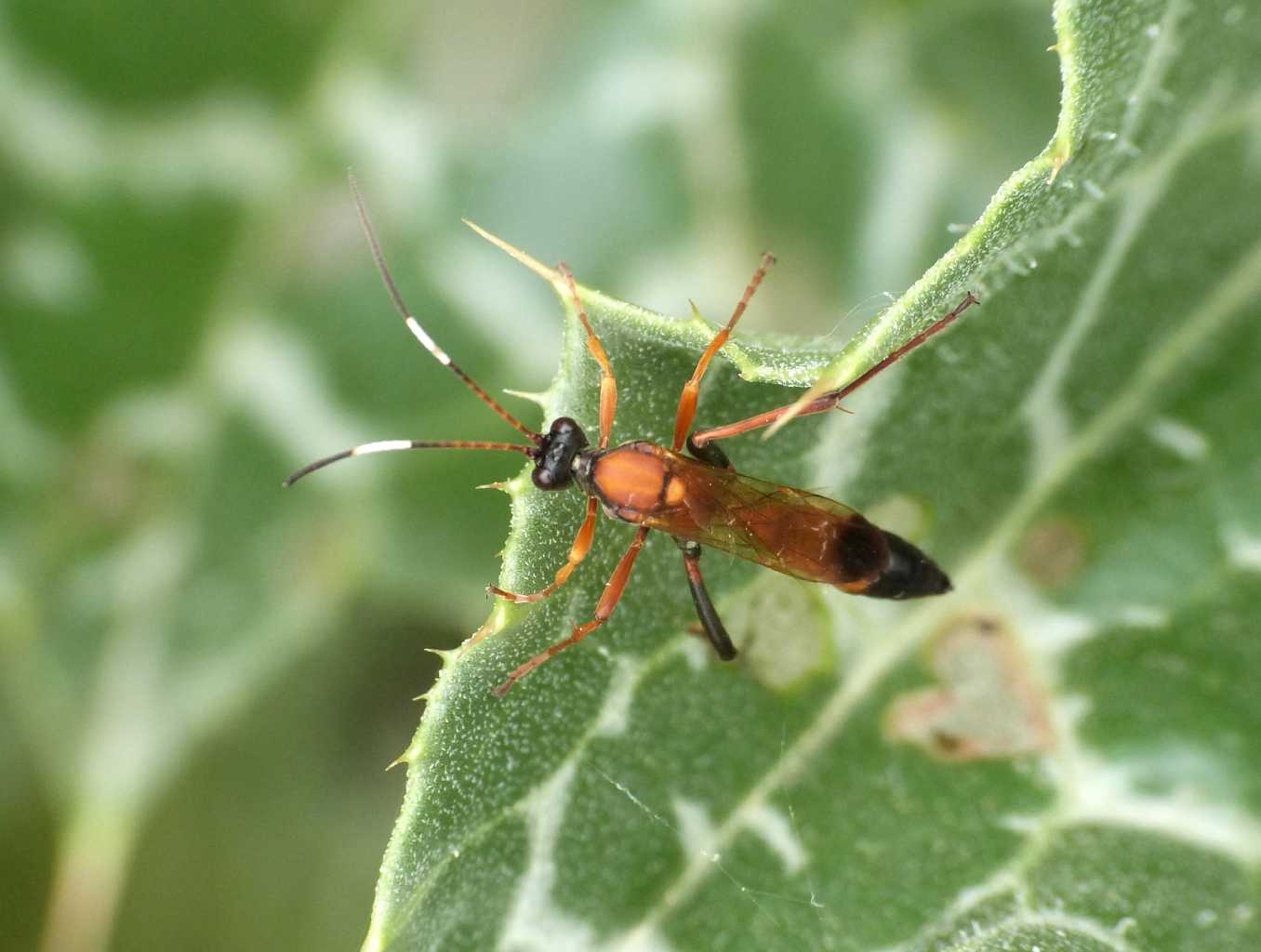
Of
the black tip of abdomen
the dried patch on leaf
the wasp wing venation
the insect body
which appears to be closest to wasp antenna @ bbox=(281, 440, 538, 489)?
the insect body

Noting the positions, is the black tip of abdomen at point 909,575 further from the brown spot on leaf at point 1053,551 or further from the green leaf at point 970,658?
the brown spot on leaf at point 1053,551

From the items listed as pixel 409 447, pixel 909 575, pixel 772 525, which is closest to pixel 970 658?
pixel 909 575

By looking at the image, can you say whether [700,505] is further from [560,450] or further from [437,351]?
[437,351]

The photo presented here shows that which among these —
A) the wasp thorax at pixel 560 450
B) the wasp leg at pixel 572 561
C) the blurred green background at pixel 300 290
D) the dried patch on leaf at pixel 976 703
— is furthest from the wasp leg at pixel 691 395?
the blurred green background at pixel 300 290

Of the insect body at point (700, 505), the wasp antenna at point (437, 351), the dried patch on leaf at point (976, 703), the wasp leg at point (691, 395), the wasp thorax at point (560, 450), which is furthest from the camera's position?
the wasp antenna at point (437, 351)

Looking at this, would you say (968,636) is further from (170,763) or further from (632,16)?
(170,763)

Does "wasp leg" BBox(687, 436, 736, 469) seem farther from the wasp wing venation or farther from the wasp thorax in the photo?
the wasp thorax

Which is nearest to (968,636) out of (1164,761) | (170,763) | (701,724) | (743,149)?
(1164,761)
